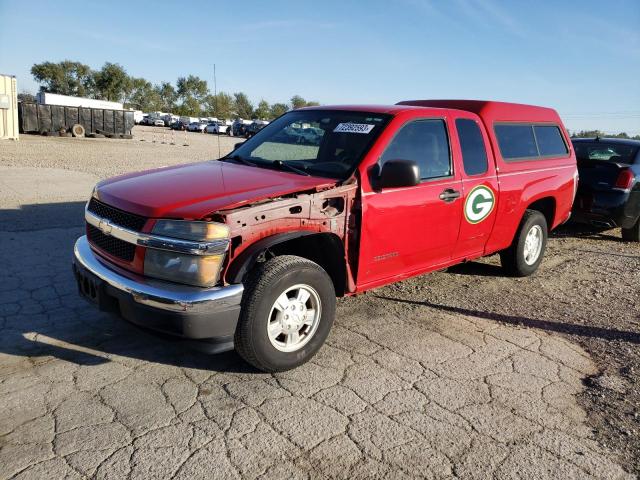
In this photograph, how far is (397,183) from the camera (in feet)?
12.8

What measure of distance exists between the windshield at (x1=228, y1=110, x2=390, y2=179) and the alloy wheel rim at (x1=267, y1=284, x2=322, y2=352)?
95 cm

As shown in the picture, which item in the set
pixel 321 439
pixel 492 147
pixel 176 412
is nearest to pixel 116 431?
pixel 176 412

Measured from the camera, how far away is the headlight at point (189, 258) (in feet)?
10.4

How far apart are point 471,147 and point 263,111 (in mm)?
96310

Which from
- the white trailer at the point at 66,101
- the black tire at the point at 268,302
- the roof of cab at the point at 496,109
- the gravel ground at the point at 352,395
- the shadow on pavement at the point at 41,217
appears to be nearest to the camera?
the gravel ground at the point at 352,395

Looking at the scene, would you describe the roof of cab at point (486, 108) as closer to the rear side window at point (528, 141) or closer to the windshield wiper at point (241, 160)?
the rear side window at point (528, 141)

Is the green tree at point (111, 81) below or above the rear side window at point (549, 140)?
above

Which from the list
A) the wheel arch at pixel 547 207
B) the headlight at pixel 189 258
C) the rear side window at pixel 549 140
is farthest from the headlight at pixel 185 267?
the rear side window at pixel 549 140

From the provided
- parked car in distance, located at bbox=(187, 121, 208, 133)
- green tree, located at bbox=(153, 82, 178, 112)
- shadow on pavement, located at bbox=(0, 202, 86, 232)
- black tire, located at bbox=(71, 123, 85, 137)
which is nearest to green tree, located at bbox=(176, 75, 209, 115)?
green tree, located at bbox=(153, 82, 178, 112)

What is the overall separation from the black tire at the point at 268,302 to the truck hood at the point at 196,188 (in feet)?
1.54

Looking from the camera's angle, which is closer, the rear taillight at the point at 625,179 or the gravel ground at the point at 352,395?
Answer: the gravel ground at the point at 352,395

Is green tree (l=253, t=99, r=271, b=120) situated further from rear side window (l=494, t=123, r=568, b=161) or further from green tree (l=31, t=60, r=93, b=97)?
rear side window (l=494, t=123, r=568, b=161)

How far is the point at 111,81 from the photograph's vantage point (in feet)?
267

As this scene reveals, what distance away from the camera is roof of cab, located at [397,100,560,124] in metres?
5.37
